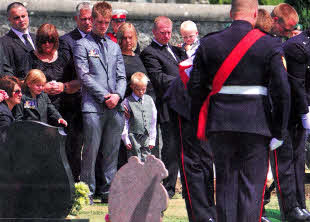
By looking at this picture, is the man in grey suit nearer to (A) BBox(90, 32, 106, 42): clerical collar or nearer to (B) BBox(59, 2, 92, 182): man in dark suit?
(A) BBox(90, 32, 106, 42): clerical collar

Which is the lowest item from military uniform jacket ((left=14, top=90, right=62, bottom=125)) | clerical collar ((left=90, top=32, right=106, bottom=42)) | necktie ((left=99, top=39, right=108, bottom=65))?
military uniform jacket ((left=14, top=90, right=62, bottom=125))

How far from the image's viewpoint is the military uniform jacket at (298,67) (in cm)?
866

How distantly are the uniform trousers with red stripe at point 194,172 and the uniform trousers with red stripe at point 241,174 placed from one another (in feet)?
3.00

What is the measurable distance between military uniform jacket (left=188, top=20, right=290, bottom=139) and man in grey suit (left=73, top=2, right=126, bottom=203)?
295 centimetres

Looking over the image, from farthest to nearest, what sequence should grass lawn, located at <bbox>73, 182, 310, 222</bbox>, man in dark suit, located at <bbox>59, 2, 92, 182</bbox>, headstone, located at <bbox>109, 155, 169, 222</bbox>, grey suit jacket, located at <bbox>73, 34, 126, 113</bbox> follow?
man in dark suit, located at <bbox>59, 2, 92, 182</bbox> → grey suit jacket, located at <bbox>73, 34, 126, 113</bbox> → grass lawn, located at <bbox>73, 182, 310, 222</bbox> → headstone, located at <bbox>109, 155, 169, 222</bbox>

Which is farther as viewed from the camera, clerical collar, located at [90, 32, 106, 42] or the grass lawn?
clerical collar, located at [90, 32, 106, 42]

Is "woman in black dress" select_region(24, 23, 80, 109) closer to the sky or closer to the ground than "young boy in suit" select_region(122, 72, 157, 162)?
closer to the sky

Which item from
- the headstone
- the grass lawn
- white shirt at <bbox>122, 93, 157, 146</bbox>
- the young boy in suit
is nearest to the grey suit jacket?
the young boy in suit

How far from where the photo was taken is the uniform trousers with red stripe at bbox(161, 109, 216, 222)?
7586 millimetres

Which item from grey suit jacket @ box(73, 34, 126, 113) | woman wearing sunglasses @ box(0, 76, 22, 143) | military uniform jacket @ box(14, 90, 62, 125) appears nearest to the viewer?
woman wearing sunglasses @ box(0, 76, 22, 143)

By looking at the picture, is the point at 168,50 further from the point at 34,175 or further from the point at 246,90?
the point at 246,90

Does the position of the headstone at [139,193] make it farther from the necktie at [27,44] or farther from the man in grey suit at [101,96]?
the necktie at [27,44]

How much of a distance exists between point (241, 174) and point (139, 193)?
2.87 ft

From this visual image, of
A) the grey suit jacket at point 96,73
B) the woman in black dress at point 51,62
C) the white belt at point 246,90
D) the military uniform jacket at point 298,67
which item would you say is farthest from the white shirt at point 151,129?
the white belt at point 246,90
